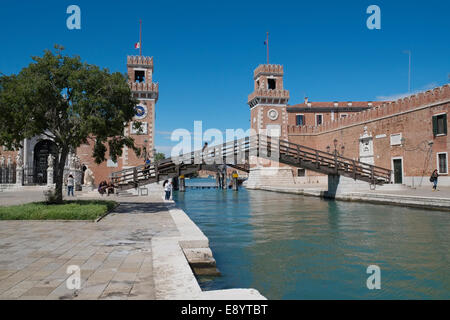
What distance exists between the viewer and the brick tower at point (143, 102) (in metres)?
36.9

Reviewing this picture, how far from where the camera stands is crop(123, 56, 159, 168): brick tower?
3691cm

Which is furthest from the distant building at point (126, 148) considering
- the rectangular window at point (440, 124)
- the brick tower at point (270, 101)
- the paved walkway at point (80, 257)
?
the paved walkway at point (80, 257)

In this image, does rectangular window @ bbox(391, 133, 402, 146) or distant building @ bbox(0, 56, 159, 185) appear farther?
distant building @ bbox(0, 56, 159, 185)

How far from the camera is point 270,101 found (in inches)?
1719

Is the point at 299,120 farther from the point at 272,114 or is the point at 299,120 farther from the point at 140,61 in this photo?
the point at 140,61

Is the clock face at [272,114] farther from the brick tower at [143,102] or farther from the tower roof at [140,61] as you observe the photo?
the tower roof at [140,61]

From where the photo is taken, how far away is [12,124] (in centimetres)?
1193

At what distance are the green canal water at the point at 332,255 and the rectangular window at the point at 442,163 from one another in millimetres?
11732

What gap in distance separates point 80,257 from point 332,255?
5.10m

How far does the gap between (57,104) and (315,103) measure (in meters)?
45.6

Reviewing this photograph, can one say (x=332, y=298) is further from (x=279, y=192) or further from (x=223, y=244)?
(x=279, y=192)

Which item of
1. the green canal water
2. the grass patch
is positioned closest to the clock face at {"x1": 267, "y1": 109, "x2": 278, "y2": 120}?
the green canal water

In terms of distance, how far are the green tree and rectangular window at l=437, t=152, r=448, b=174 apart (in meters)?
20.9

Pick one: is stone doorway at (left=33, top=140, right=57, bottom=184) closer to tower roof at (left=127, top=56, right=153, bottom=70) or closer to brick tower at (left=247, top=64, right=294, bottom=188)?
tower roof at (left=127, top=56, right=153, bottom=70)
